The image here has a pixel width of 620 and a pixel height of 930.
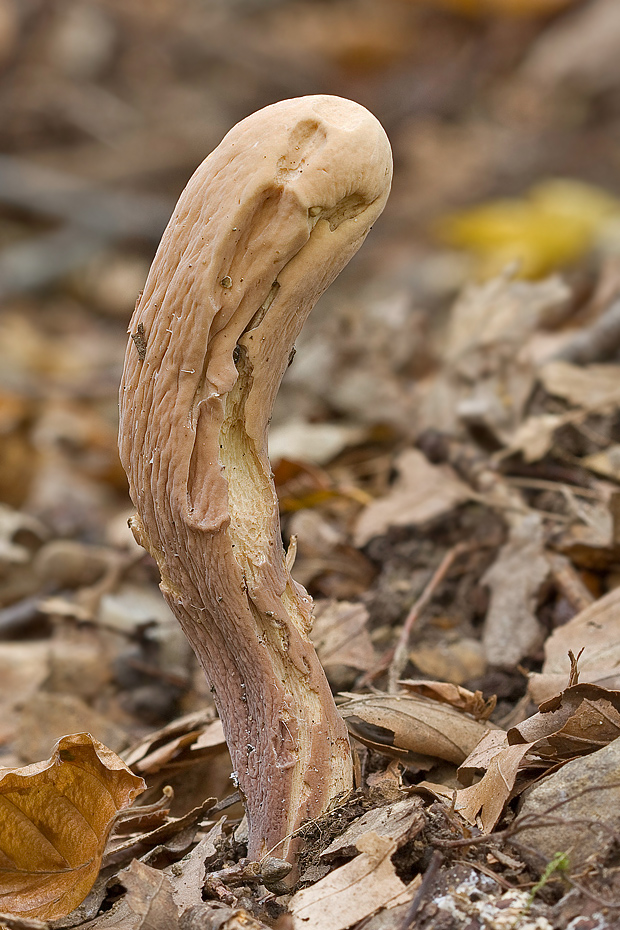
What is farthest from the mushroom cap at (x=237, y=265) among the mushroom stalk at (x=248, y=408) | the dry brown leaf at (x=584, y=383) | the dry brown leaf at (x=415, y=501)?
the dry brown leaf at (x=584, y=383)

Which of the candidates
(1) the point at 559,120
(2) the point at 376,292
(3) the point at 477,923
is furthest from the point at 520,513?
(1) the point at 559,120

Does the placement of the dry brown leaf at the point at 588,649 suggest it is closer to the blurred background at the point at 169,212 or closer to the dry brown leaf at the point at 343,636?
the dry brown leaf at the point at 343,636

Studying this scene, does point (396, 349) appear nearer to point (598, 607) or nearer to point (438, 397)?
point (438, 397)

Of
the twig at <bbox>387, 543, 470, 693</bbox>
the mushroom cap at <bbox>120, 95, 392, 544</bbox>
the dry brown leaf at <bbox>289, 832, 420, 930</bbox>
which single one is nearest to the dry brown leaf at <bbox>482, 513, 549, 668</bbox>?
the twig at <bbox>387, 543, 470, 693</bbox>

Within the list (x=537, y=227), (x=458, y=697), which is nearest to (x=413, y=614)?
(x=458, y=697)

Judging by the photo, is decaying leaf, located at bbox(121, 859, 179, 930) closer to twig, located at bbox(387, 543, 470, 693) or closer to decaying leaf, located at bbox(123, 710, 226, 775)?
decaying leaf, located at bbox(123, 710, 226, 775)

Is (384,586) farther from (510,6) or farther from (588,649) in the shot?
(510,6)
